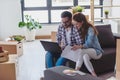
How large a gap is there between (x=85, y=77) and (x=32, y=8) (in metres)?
5.58

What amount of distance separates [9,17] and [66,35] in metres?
3.55

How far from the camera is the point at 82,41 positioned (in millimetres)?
3629

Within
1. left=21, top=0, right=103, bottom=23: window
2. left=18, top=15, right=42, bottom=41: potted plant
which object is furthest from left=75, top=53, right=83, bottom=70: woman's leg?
left=21, top=0, right=103, bottom=23: window

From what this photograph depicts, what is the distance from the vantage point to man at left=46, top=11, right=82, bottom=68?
3.62 meters

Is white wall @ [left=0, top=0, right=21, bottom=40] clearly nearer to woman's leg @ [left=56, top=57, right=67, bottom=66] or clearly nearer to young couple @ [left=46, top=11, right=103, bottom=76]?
young couple @ [left=46, top=11, right=103, bottom=76]

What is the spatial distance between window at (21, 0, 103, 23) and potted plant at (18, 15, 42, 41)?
450 millimetres

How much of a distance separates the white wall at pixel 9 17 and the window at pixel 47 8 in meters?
0.48

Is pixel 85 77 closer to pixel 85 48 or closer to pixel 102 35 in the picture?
pixel 85 48

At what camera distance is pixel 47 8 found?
747 cm

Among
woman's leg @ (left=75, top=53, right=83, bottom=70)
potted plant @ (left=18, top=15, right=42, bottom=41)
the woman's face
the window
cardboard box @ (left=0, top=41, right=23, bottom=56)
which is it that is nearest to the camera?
woman's leg @ (left=75, top=53, right=83, bottom=70)

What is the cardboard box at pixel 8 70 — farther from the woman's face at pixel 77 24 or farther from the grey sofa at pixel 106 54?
the woman's face at pixel 77 24

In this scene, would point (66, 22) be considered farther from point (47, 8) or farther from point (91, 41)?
point (47, 8)

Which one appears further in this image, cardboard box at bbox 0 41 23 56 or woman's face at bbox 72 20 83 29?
cardboard box at bbox 0 41 23 56

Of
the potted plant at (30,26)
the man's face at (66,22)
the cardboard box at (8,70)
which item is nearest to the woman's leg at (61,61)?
the man's face at (66,22)
